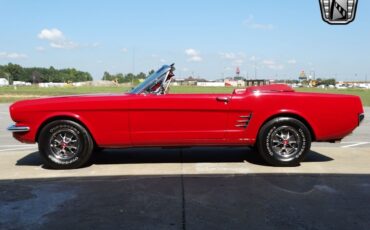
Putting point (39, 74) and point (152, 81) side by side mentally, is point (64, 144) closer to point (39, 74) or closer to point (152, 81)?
point (152, 81)

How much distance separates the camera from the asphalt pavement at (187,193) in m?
3.28

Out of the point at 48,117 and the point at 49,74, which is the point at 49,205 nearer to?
the point at 48,117

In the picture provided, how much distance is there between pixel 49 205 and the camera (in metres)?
3.70

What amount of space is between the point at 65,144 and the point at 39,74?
176 metres

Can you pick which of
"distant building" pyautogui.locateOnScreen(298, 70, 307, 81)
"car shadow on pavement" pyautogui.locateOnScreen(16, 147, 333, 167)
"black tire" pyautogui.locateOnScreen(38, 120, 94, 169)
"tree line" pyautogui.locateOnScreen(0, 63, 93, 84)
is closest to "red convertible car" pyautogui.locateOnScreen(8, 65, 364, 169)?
"black tire" pyautogui.locateOnScreen(38, 120, 94, 169)

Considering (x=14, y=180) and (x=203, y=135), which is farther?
(x=203, y=135)

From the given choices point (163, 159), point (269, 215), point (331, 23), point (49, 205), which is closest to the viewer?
point (269, 215)

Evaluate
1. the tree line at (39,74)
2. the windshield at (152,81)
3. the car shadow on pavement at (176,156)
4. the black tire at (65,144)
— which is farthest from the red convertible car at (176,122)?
the tree line at (39,74)

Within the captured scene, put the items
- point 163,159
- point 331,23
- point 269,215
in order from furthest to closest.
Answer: point 163,159 < point 331,23 < point 269,215

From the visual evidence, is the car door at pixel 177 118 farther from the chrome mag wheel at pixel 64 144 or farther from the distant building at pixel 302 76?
the distant building at pixel 302 76

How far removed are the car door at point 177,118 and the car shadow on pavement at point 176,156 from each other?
47 centimetres

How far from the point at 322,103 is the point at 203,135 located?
163 centimetres

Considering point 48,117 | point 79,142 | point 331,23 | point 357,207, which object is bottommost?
point 357,207

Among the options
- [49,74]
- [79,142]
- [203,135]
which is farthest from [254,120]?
[49,74]
